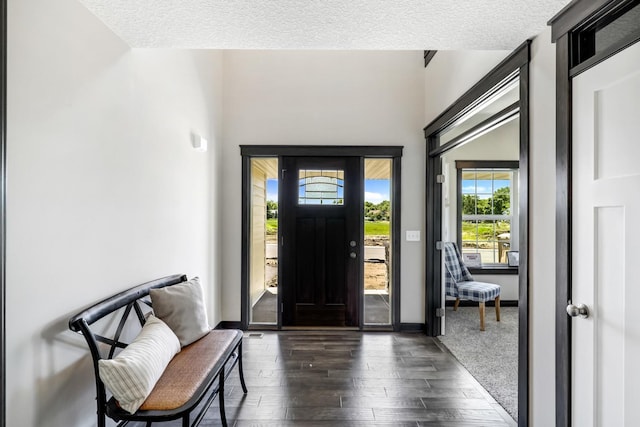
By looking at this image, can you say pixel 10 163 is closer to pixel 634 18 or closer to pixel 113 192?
pixel 113 192

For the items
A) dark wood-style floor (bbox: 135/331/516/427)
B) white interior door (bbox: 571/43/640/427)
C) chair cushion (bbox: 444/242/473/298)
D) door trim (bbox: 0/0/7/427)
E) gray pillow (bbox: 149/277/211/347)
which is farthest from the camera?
chair cushion (bbox: 444/242/473/298)

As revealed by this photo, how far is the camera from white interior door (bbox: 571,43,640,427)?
1.24 m

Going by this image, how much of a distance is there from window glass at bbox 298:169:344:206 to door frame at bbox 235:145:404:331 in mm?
225

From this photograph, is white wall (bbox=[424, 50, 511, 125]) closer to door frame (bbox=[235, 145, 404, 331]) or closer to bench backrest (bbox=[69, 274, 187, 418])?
door frame (bbox=[235, 145, 404, 331])

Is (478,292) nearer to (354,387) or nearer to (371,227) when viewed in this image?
(371,227)

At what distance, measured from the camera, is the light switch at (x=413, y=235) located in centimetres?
371

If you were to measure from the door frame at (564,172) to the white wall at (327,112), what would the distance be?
83.5 inches

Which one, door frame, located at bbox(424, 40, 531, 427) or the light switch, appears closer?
door frame, located at bbox(424, 40, 531, 427)

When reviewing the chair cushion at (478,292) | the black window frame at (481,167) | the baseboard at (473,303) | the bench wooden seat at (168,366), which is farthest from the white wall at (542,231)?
the black window frame at (481,167)

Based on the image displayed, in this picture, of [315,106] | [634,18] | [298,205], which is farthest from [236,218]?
[634,18]

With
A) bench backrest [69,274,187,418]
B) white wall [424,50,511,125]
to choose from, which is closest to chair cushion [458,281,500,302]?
white wall [424,50,511,125]

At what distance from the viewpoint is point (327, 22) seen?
163 centimetres

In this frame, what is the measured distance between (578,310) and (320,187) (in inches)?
107

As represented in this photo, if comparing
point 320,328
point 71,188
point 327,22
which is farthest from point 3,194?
point 320,328
